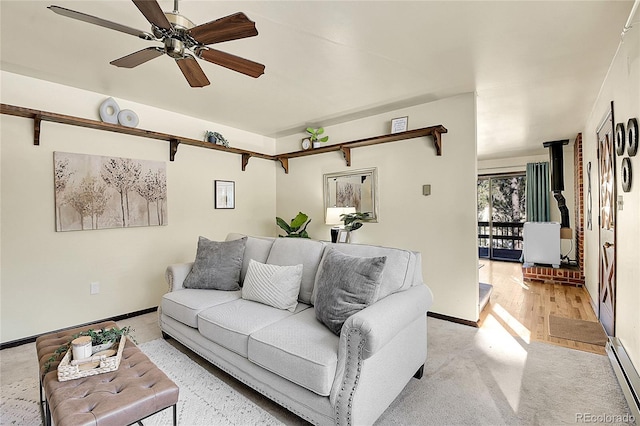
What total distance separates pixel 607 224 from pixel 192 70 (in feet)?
12.5

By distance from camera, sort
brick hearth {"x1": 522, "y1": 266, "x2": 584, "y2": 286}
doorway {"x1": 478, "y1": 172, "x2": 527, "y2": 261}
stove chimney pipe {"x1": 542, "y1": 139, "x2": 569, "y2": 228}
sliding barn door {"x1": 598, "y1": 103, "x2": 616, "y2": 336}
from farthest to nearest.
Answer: doorway {"x1": 478, "y1": 172, "x2": 527, "y2": 261} < stove chimney pipe {"x1": 542, "y1": 139, "x2": 569, "y2": 228} < brick hearth {"x1": 522, "y1": 266, "x2": 584, "y2": 286} < sliding barn door {"x1": 598, "y1": 103, "x2": 616, "y2": 336}

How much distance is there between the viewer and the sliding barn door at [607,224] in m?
2.56

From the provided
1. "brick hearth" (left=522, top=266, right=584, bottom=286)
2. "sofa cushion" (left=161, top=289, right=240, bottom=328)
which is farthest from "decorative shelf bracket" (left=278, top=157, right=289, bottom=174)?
"brick hearth" (left=522, top=266, right=584, bottom=286)

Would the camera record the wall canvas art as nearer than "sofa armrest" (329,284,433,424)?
No

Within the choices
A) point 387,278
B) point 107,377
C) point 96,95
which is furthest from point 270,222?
point 107,377

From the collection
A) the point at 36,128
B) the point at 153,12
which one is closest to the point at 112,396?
the point at 153,12

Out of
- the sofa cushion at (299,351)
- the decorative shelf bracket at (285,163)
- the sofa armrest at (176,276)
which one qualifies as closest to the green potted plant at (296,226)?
the decorative shelf bracket at (285,163)

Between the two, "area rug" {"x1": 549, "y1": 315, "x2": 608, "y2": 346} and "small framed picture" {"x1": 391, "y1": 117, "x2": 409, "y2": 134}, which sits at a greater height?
"small framed picture" {"x1": 391, "y1": 117, "x2": 409, "y2": 134}

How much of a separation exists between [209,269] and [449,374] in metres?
2.17

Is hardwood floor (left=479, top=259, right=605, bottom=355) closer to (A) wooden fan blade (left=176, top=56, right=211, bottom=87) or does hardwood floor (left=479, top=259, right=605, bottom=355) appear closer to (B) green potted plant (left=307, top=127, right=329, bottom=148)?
(B) green potted plant (left=307, top=127, right=329, bottom=148)

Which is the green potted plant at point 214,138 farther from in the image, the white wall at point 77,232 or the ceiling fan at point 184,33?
the ceiling fan at point 184,33

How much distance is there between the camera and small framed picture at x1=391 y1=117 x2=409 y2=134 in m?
3.64

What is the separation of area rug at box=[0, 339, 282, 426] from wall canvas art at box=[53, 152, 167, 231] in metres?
1.55

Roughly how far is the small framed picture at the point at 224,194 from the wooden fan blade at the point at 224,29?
280 cm
